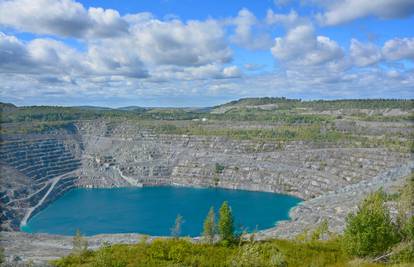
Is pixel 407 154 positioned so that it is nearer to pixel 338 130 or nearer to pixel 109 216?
pixel 338 130

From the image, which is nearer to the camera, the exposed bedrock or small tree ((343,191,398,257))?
small tree ((343,191,398,257))

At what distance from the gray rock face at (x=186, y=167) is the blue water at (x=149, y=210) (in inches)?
110

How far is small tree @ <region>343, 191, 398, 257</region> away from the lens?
21281 millimetres

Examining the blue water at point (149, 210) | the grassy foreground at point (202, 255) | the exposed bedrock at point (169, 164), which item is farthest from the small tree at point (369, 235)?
the exposed bedrock at point (169, 164)

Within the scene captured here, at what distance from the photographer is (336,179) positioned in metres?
69.8

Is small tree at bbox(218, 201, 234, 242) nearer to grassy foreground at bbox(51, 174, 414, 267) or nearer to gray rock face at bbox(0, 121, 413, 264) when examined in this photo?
grassy foreground at bbox(51, 174, 414, 267)

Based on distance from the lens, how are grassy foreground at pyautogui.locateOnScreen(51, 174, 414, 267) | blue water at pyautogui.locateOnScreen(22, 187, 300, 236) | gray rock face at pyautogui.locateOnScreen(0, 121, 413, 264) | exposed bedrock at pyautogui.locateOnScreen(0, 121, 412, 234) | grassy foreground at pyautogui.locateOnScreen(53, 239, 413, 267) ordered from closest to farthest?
grassy foreground at pyautogui.locateOnScreen(51, 174, 414, 267) < grassy foreground at pyautogui.locateOnScreen(53, 239, 413, 267) < blue water at pyautogui.locateOnScreen(22, 187, 300, 236) < gray rock face at pyautogui.locateOnScreen(0, 121, 413, 264) < exposed bedrock at pyautogui.locateOnScreen(0, 121, 412, 234)

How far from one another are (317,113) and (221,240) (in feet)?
344

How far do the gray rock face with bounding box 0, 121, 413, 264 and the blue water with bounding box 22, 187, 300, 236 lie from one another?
278 cm

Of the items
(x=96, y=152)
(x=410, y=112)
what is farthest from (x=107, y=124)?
(x=410, y=112)

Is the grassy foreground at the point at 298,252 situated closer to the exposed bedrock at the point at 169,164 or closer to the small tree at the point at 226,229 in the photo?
the small tree at the point at 226,229

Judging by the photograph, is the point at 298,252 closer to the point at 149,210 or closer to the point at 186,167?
the point at 149,210

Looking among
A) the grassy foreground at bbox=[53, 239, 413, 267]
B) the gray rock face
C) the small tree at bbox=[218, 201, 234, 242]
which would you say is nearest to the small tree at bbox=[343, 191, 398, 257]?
the grassy foreground at bbox=[53, 239, 413, 267]

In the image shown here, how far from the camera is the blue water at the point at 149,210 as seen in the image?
53281 millimetres
